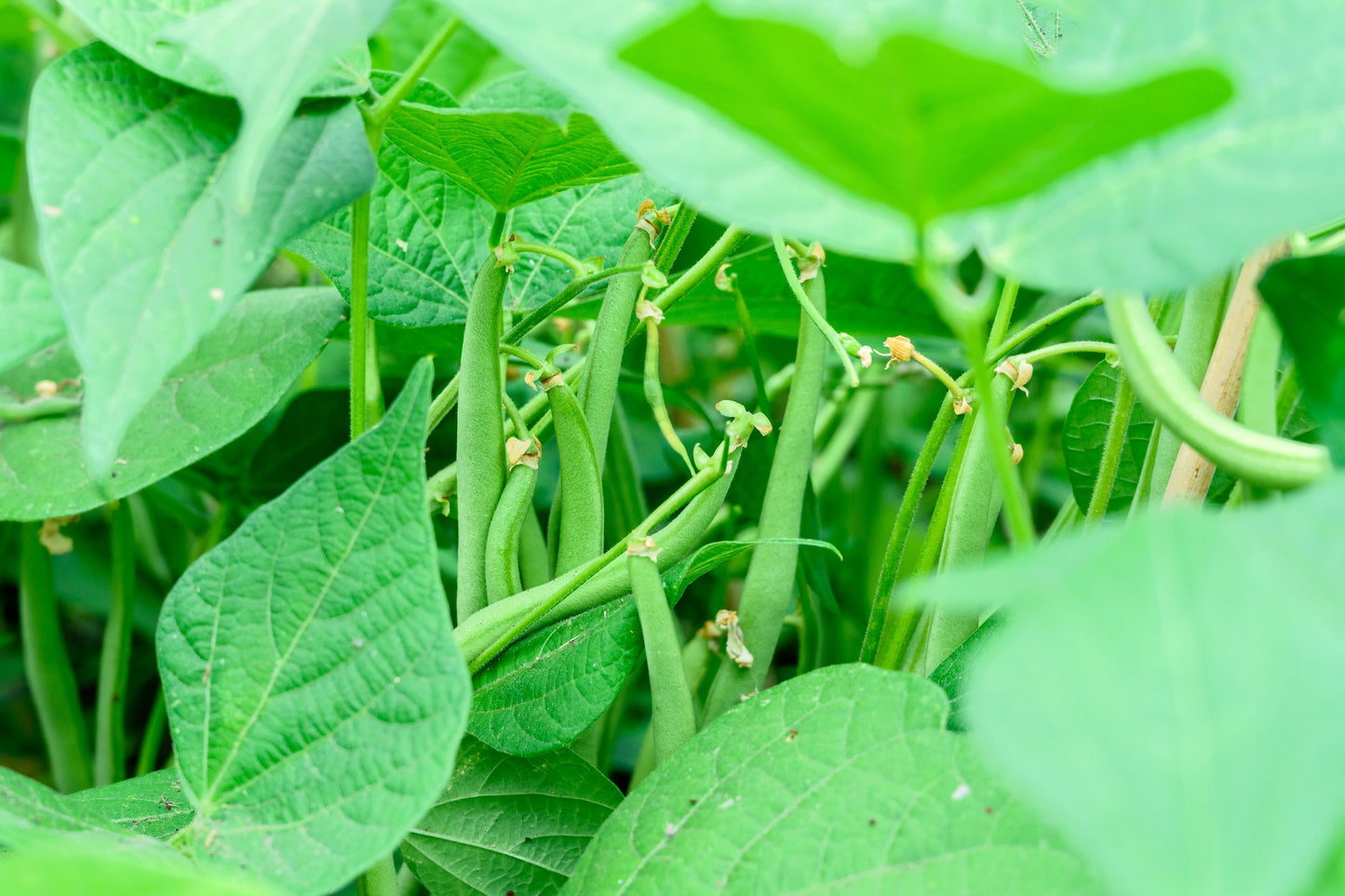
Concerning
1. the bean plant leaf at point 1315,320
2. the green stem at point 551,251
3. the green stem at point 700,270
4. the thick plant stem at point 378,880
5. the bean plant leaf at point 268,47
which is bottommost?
the thick plant stem at point 378,880

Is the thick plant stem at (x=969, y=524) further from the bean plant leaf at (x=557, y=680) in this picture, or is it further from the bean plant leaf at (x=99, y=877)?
the bean plant leaf at (x=99, y=877)

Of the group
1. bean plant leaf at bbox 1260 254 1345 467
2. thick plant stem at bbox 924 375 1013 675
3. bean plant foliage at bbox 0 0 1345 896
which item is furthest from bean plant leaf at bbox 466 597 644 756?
bean plant leaf at bbox 1260 254 1345 467

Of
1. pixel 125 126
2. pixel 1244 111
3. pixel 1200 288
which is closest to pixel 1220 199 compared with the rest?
pixel 1244 111

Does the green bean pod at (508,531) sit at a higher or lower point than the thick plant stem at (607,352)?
lower

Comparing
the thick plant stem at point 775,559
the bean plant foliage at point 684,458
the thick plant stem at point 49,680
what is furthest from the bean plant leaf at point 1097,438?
the thick plant stem at point 49,680

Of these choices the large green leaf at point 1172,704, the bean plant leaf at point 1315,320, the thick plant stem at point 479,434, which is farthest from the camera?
the thick plant stem at point 479,434

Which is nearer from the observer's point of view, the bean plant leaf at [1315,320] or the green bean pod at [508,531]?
the bean plant leaf at [1315,320]

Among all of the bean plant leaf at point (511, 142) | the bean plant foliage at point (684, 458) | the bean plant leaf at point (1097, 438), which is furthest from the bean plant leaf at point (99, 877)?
the bean plant leaf at point (1097, 438)

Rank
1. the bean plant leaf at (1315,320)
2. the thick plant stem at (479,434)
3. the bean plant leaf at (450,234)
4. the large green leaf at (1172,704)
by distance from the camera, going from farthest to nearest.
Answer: the bean plant leaf at (450,234) → the thick plant stem at (479,434) → the bean plant leaf at (1315,320) → the large green leaf at (1172,704)
